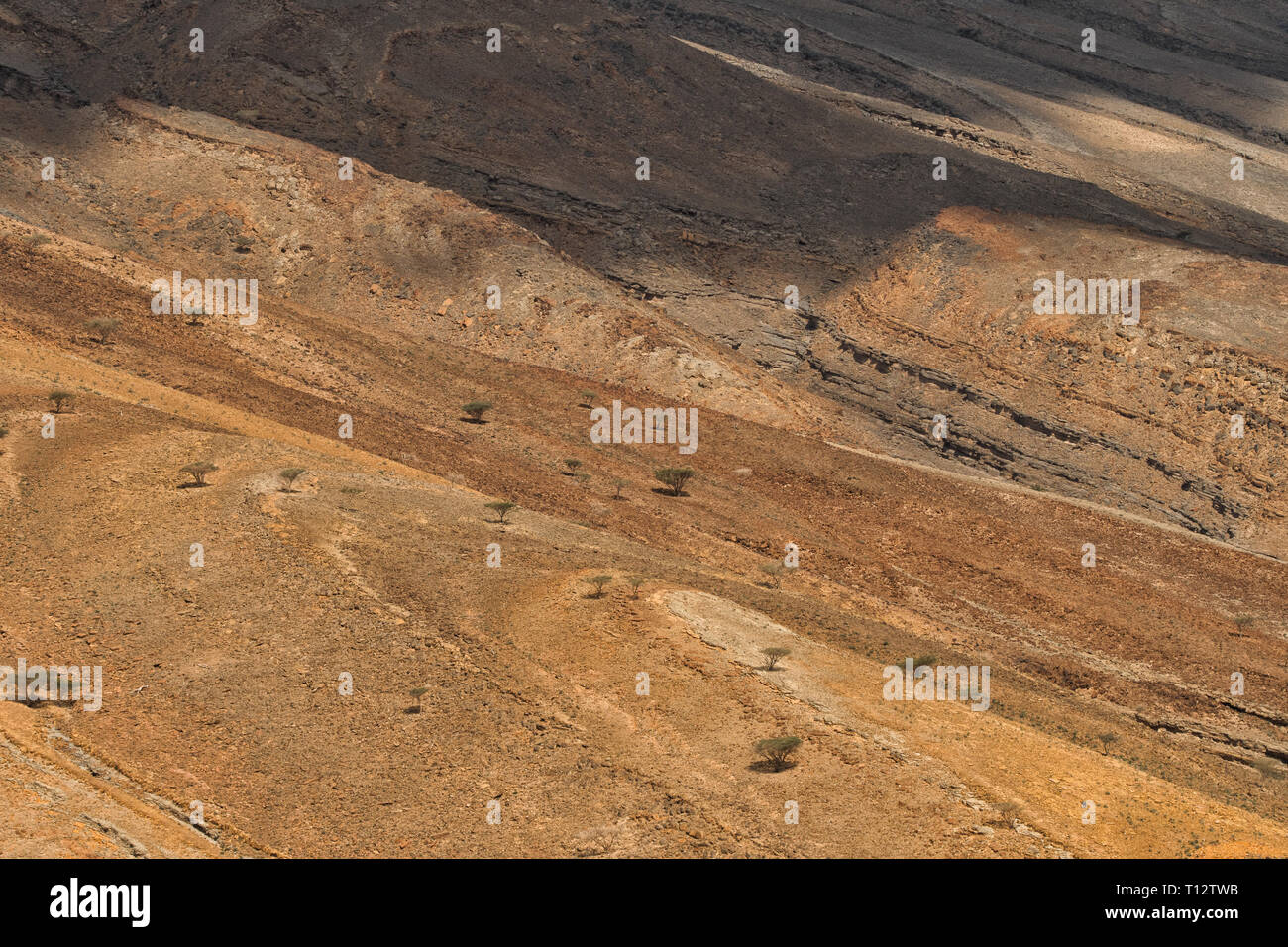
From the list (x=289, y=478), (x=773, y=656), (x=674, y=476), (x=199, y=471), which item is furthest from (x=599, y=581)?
(x=674, y=476)

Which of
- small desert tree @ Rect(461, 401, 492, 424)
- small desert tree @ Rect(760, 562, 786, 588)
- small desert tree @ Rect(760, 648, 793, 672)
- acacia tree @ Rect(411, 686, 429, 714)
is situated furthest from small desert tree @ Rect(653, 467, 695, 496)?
acacia tree @ Rect(411, 686, 429, 714)

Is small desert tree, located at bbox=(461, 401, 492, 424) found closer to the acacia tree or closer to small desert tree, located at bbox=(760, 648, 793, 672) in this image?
the acacia tree

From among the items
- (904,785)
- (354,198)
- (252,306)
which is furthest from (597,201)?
(904,785)

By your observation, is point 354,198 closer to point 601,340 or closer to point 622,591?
point 601,340

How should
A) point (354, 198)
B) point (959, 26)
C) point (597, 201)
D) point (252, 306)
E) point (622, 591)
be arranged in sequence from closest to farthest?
point (622, 591) → point (252, 306) → point (354, 198) → point (597, 201) → point (959, 26)

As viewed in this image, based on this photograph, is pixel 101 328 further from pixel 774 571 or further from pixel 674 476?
pixel 774 571
